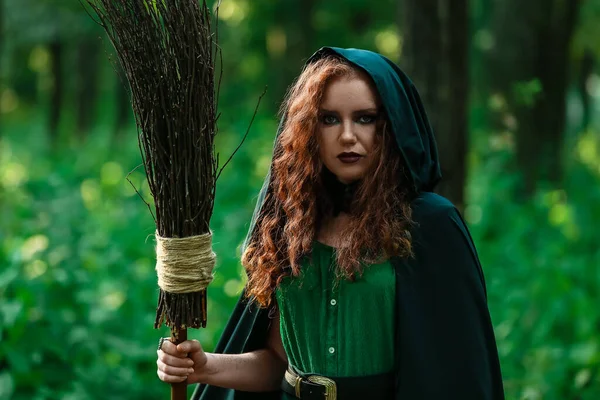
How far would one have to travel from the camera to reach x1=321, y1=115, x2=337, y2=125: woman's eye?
3066 mm

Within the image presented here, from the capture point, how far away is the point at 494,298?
711 centimetres

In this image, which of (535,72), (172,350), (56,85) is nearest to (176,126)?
(172,350)

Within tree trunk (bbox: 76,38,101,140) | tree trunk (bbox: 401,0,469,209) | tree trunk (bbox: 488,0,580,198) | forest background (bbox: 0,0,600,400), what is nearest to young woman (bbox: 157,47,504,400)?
forest background (bbox: 0,0,600,400)

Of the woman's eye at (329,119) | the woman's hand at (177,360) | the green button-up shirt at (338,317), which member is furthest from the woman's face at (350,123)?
the woman's hand at (177,360)

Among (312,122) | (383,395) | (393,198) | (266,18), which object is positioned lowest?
(383,395)

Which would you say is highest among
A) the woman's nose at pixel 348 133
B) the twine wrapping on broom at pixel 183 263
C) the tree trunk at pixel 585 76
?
the tree trunk at pixel 585 76

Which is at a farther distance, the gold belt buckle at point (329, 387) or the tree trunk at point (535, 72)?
the tree trunk at point (535, 72)

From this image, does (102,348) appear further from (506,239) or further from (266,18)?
(266,18)

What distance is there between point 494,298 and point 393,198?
432 cm

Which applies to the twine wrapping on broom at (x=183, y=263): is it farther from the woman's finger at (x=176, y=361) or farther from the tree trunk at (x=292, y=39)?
the tree trunk at (x=292, y=39)

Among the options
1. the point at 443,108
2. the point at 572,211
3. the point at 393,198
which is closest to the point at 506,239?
the point at 572,211

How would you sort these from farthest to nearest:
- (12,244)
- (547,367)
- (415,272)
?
(12,244) < (547,367) < (415,272)

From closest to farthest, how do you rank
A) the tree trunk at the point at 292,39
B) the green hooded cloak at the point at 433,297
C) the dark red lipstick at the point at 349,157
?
the green hooded cloak at the point at 433,297 < the dark red lipstick at the point at 349,157 < the tree trunk at the point at 292,39

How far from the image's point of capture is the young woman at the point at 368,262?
2.93 m
